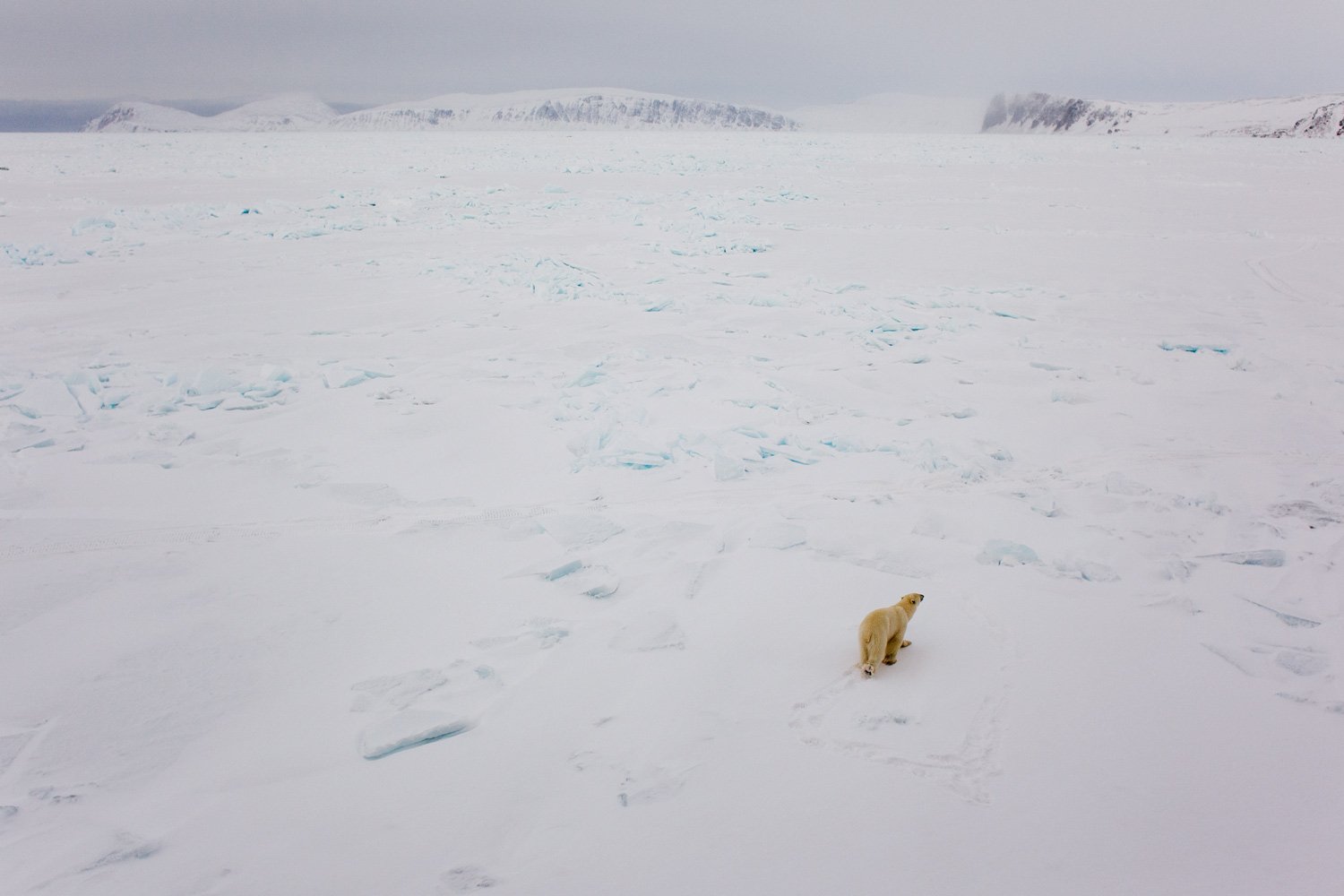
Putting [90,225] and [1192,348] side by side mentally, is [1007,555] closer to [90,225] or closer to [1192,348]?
[1192,348]

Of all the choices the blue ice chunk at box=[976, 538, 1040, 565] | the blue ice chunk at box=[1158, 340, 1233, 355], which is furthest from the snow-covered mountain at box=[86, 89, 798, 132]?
the blue ice chunk at box=[976, 538, 1040, 565]

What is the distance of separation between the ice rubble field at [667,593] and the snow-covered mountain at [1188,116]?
6191cm

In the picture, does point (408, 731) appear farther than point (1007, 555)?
No

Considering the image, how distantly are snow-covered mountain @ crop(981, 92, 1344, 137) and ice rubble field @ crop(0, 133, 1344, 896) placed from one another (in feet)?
203

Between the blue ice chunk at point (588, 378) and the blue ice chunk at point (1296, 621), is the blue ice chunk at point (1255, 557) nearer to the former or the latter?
the blue ice chunk at point (1296, 621)

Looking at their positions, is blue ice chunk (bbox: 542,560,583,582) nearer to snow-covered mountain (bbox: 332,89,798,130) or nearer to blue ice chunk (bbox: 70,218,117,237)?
blue ice chunk (bbox: 70,218,117,237)

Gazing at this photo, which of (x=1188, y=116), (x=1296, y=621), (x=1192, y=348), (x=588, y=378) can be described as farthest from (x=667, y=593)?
(x=1188, y=116)

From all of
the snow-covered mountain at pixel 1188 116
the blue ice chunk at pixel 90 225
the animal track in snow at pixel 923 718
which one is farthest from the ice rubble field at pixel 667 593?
the snow-covered mountain at pixel 1188 116

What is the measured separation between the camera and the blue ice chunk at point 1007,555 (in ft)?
9.64

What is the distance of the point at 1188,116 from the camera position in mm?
74062

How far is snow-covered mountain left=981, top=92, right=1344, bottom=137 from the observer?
180ft

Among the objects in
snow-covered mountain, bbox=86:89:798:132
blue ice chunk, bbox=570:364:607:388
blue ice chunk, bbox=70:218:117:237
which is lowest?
blue ice chunk, bbox=570:364:607:388

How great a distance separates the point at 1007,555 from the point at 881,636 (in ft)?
3.43

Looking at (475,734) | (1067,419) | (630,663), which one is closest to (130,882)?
(475,734)
